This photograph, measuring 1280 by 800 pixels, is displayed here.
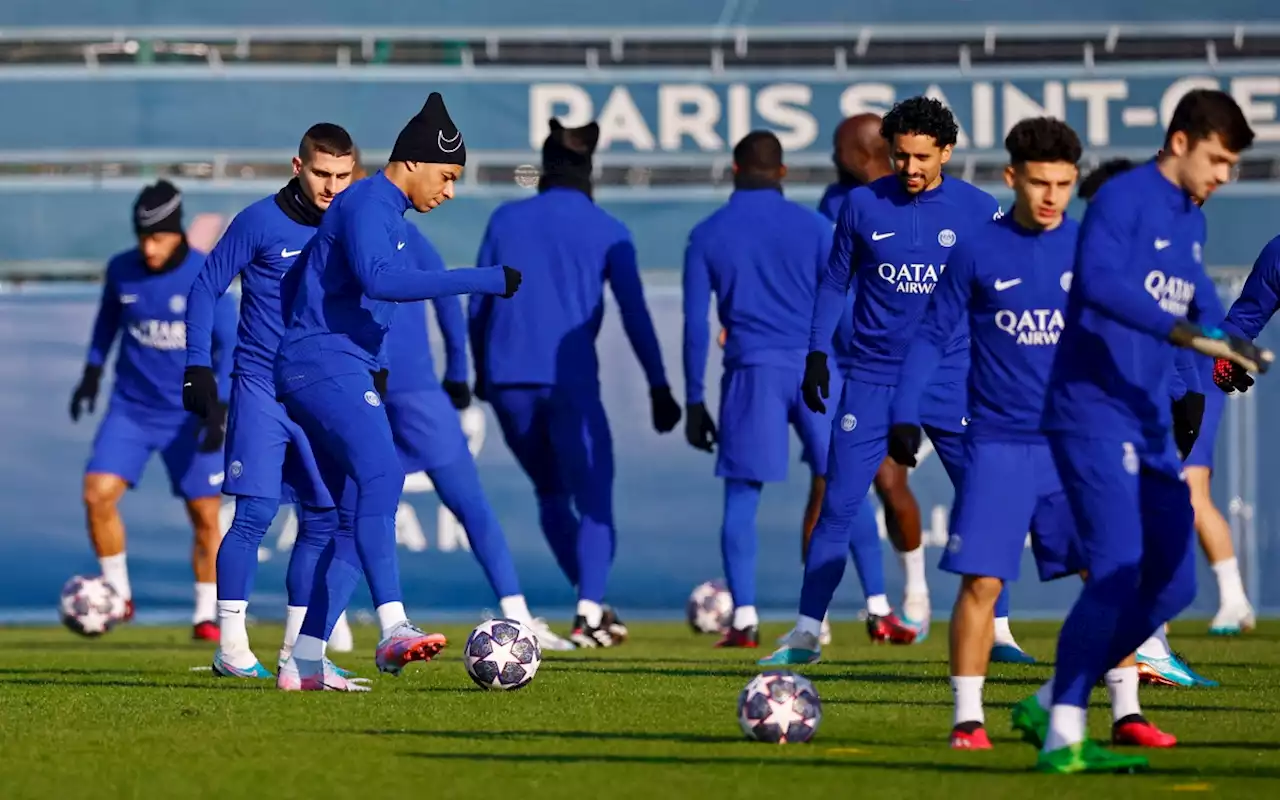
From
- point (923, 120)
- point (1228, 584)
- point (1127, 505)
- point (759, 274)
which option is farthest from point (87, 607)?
point (1127, 505)

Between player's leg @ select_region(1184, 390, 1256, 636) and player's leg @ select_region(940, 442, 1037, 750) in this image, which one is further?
player's leg @ select_region(1184, 390, 1256, 636)

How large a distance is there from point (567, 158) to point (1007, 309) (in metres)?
6.15

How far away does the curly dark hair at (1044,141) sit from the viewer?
6.70 metres

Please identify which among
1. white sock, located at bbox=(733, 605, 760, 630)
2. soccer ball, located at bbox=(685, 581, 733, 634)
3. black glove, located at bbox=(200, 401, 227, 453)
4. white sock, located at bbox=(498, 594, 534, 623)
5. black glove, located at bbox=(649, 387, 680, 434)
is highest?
black glove, located at bbox=(649, 387, 680, 434)

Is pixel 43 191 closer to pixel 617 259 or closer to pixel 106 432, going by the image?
pixel 106 432

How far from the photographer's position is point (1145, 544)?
647cm

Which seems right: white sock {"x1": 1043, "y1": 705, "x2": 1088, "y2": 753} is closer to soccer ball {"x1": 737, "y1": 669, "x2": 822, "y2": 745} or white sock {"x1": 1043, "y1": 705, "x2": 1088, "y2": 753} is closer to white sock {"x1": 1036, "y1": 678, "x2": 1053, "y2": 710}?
white sock {"x1": 1036, "y1": 678, "x2": 1053, "y2": 710}

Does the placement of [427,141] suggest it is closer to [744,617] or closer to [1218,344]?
[1218,344]

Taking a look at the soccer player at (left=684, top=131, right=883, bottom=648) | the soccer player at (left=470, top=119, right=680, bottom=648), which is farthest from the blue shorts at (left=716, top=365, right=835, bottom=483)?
the soccer player at (left=470, top=119, right=680, bottom=648)

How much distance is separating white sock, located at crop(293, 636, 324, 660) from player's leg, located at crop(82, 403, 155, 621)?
5.09 m

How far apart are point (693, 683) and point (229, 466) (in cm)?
208

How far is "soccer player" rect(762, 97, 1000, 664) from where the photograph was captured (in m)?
9.77

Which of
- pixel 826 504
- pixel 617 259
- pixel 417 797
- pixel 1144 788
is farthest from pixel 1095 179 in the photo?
pixel 417 797

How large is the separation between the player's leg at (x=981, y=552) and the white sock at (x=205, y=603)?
7.77 metres
